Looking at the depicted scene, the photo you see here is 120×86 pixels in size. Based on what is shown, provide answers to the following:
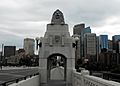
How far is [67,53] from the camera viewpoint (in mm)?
24484

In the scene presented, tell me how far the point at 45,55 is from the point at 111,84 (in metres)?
17.4

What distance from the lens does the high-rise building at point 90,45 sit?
9122 centimetres

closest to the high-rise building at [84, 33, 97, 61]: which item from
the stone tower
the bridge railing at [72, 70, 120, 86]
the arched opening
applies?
the arched opening

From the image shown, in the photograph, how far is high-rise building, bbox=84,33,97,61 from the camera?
91225mm

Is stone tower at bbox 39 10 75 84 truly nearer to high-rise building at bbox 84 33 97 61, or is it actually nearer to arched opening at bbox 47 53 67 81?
arched opening at bbox 47 53 67 81

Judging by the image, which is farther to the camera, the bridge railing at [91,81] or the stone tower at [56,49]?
the stone tower at [56,49]

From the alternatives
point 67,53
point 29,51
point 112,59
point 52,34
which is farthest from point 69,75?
point 29,51

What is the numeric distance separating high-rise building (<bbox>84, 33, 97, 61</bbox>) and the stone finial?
6324cm

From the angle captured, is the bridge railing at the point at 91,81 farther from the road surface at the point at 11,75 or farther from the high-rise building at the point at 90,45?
the high-rise building at the point at 90,45

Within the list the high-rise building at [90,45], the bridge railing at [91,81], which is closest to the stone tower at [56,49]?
the bridge railing at [91,81]

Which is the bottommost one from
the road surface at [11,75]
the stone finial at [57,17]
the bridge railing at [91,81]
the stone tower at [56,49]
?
the road surface at [11,75]

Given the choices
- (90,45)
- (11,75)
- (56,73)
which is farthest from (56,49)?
(90,45)

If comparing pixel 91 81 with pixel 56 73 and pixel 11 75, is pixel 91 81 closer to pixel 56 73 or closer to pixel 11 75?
pixel 11 75

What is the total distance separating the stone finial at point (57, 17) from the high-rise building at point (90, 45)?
63.2 meters
